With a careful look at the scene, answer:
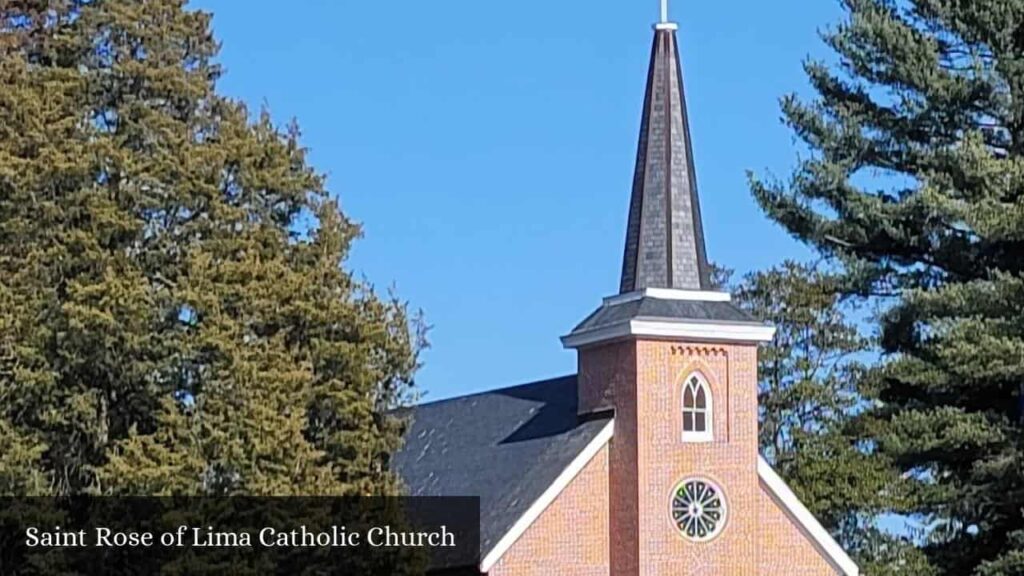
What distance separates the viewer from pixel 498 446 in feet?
130

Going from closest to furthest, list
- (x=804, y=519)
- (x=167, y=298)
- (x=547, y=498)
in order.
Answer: (x=167, y=298)
(x=547, y=498)
(x=804, y=519)

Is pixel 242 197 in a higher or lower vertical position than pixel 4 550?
higher

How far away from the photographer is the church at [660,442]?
35719mm

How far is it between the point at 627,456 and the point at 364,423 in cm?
679

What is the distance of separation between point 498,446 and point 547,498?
4140 mm

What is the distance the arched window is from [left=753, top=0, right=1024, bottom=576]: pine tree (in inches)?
116

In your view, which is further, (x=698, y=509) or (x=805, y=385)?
(x=805, y=385)

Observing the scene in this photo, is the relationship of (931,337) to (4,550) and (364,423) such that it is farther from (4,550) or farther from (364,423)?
(4,550)

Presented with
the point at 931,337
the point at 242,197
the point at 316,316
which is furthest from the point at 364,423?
the point at 931,337

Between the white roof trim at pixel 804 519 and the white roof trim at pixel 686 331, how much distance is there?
91.2 inches

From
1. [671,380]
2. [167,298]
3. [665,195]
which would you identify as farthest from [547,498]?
[167,298]

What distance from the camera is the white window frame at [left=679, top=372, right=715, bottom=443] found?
3625cm

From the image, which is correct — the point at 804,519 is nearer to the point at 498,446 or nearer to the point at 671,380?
the point at 671,380

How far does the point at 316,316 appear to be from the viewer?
30.3m
